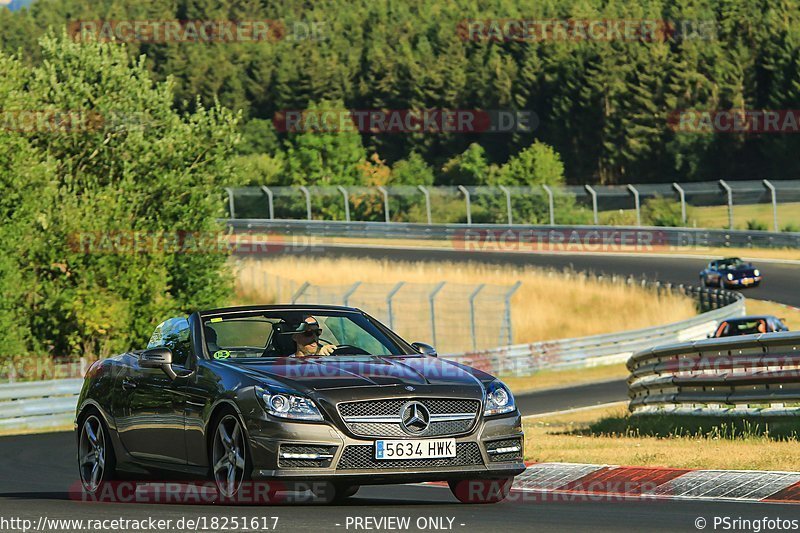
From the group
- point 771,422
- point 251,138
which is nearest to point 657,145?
point 251,138

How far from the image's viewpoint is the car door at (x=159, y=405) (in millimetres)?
9992

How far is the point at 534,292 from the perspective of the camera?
47094 mm

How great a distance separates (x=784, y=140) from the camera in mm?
87188

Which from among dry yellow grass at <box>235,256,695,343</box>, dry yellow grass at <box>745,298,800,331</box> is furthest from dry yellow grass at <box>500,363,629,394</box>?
dry yellow grass at <box>745,298,800,331</box>

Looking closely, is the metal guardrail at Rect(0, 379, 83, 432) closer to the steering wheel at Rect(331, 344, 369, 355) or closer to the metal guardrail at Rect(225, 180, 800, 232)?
the steering wheel at Rect(331, 344, 369, 355)

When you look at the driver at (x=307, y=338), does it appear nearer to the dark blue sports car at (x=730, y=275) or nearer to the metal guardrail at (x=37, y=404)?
the metal guardrail at (x=37, y=404)

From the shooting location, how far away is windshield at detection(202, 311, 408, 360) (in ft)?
33.5

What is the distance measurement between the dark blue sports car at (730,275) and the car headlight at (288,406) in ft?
133

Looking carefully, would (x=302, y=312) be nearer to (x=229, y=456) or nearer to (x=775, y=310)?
(x=229, y=456)

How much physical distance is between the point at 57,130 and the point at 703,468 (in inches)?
1244

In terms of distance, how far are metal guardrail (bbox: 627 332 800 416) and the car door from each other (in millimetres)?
6523

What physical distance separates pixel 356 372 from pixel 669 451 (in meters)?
4.87

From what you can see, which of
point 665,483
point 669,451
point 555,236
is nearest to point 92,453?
point 665,483

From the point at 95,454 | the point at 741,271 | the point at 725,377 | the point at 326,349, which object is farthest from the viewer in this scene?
the point at 741,271
